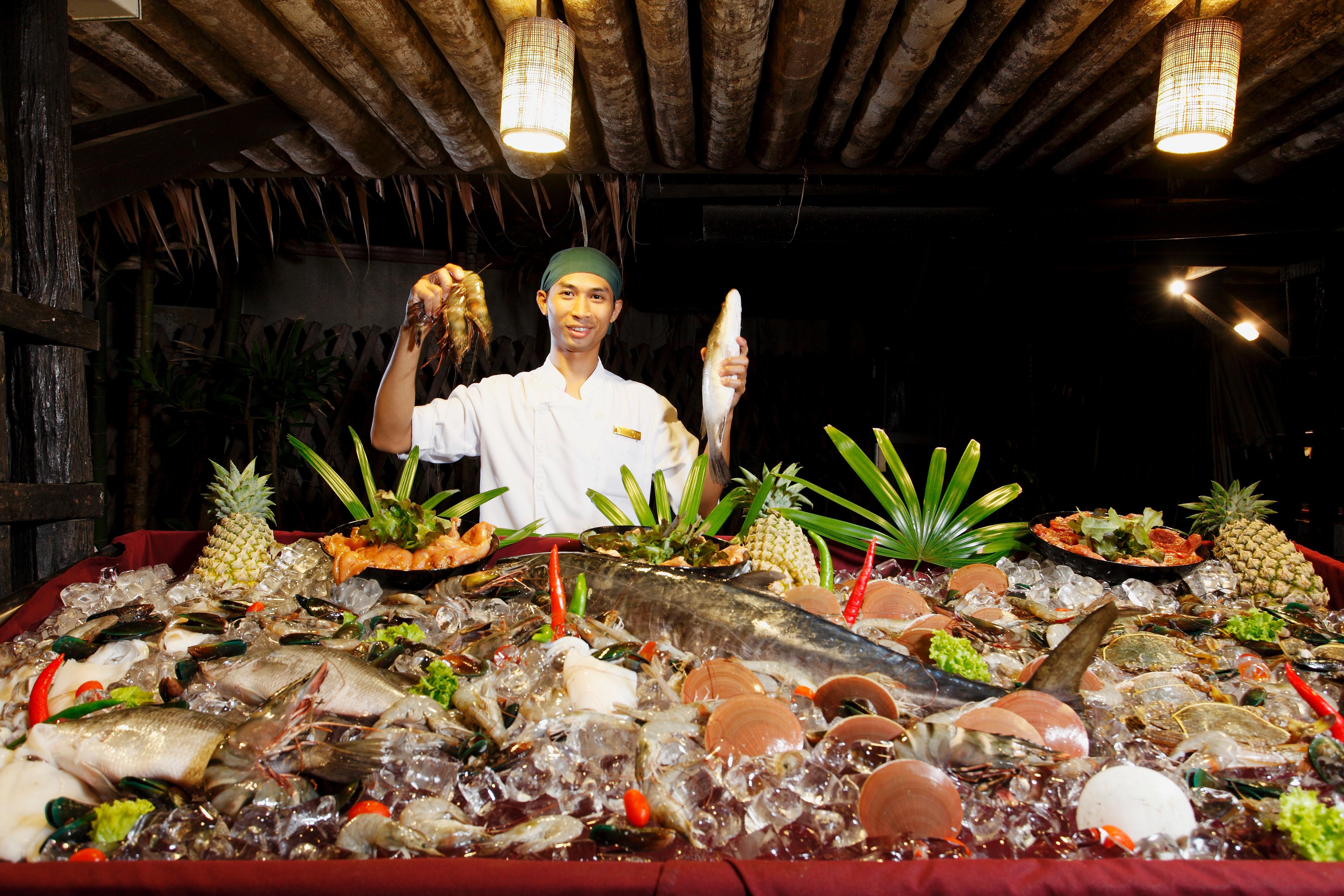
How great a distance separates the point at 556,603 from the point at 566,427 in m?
1.86

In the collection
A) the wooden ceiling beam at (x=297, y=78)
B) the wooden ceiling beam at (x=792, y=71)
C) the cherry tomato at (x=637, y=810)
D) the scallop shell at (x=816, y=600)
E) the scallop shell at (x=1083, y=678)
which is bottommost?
the cherry tomato at (x=637, y=810)

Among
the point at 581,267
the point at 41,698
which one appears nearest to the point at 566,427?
the point at 581,267

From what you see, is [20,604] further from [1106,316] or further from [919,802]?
[1106,316]

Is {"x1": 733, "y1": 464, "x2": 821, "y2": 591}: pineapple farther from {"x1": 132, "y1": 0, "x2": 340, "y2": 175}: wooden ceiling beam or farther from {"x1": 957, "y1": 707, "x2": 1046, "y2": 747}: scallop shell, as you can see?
{"x1": 132, "y1": 0, "x2": 340, "y2": 175}: wooden ceiling beam

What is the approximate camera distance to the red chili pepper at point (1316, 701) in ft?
3.65

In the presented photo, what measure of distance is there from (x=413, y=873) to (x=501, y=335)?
6569 mm

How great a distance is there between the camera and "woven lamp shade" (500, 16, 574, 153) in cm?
234

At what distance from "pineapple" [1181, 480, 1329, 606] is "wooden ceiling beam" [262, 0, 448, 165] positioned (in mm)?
3194

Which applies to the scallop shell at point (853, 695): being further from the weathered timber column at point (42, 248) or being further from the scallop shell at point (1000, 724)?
the weathered timber column at point (42, 248)

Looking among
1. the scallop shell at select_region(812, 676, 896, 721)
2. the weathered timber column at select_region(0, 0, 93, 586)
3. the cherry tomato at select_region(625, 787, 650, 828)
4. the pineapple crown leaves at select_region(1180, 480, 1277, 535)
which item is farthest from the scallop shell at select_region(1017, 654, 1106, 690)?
the weathered timber column at select_region(0, 0, 93, 586)

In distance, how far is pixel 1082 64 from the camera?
2842 millimetres

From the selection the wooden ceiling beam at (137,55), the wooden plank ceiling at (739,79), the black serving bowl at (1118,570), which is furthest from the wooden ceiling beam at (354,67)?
the black serving bowl at (1118,570)

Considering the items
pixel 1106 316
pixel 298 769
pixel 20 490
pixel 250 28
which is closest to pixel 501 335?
pixel 250 28

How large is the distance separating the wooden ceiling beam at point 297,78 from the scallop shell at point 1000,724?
2958 millimetres
